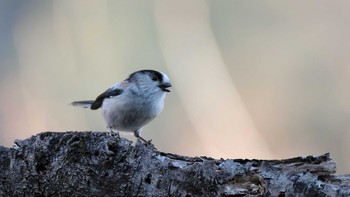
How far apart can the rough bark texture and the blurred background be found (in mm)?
4373

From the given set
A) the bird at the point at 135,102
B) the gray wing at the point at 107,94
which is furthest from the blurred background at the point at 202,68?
the bird at the point at 135,102

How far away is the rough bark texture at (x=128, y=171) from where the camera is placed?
182cm

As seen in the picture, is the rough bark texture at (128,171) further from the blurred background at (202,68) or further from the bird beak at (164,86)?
the blurred background at (202,68)

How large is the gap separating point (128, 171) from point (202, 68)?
5772 millimetres

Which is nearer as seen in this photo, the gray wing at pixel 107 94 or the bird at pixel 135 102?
the bird at pixel 135 102

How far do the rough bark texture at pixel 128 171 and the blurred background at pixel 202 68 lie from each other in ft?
14.3

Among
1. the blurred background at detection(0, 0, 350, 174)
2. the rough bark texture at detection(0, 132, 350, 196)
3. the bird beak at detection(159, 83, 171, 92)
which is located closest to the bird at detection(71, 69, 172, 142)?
the bird beak at detection(159, 83, 171, 92)

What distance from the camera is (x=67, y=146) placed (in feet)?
6.35

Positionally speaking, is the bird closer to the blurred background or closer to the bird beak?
the bird beak

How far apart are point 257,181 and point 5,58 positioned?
6694 mm

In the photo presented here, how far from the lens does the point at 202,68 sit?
7.63 metres

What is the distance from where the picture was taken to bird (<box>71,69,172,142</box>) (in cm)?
366

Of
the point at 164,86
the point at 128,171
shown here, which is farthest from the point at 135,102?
the point at 128,171

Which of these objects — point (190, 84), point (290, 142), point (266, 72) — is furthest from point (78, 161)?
point (266, 72)
